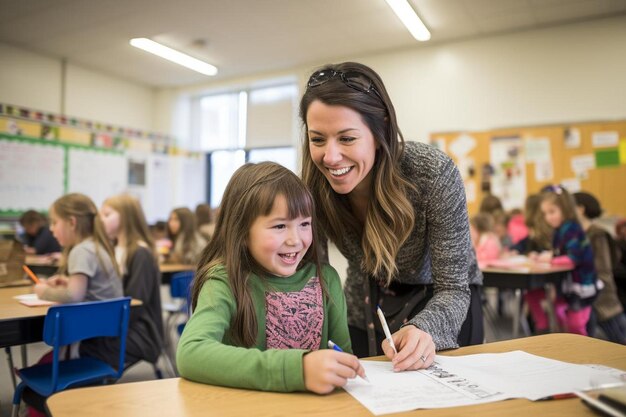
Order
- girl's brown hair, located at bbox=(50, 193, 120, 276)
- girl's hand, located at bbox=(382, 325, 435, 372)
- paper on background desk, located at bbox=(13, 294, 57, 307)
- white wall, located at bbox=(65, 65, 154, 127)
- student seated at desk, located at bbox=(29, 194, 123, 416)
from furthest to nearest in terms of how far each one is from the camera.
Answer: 1. white wall, located at bbox=(65, 65, 154, 127)
2. girl's brown hair, located at bbox=(50, 193, 120, 276)
3. student seated at desk, located at bbox=(29, 194, 123, 416)
4. paper on background desk, located at bbox=(13, 294, 57, 307)
5. girl's hand, located at bbox=(382, 325, 435, 372)

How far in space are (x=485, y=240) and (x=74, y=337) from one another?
312 centimetres

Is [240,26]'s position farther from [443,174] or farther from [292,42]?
[443,174]

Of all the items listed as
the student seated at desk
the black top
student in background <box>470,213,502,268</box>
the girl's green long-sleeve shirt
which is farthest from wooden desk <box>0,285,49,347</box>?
the black top

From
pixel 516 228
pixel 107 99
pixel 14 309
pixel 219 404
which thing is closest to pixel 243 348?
pixel 219 404

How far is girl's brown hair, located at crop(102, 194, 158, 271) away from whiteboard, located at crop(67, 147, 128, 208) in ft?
12.1

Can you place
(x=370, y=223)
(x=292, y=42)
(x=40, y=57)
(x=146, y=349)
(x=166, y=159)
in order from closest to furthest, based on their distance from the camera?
1. (x=370, y=223)
2. (x=146, y=349)
3. (x=292, y=42)
4. (x=40, y=57)
5. (x=166, y=159)

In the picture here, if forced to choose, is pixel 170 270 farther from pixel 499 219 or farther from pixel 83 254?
pixel 499 219

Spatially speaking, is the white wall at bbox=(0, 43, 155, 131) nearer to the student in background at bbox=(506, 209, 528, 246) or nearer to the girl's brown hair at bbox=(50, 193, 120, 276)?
the girl's brown hair at bbox=(50, 193, 120, 276)

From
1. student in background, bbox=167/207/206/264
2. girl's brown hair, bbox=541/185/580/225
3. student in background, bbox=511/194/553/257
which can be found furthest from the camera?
student in background, bbox=511/194/553/257

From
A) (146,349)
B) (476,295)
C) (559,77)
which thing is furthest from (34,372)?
(559,77)

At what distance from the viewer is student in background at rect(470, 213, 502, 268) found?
12.8ft

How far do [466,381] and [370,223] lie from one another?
54 centimetres

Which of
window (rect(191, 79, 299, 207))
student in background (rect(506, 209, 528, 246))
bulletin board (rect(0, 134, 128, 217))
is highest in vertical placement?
window (rect(191, 79, 299, 207))

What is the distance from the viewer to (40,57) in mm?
6605
